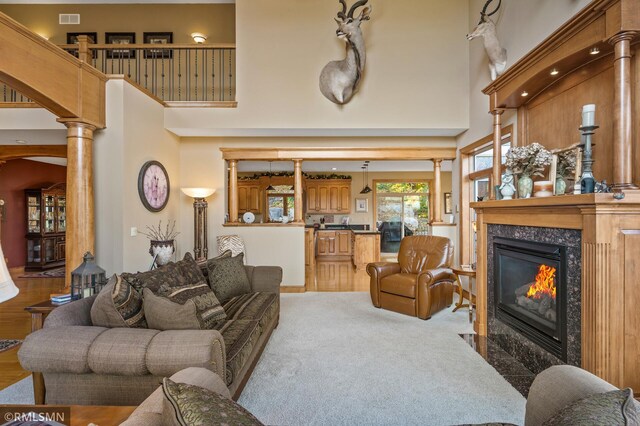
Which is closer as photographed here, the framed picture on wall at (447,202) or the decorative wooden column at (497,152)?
the decorative wooden column at (497,152)

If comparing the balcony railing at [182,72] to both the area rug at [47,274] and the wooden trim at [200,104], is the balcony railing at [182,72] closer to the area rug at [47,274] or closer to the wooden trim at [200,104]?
the wooden trim at [200,104]

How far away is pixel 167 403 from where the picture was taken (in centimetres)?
83

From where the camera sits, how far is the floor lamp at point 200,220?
17.3ft

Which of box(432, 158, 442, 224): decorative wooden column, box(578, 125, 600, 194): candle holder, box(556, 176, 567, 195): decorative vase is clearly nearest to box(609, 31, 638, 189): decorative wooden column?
box(578, 125, 600, 194): candle holder

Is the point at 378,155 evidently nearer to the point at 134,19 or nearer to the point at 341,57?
the point at 341,57

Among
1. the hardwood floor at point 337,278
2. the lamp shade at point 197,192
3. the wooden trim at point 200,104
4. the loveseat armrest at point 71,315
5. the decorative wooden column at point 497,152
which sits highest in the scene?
the wooden trim at point 200,104

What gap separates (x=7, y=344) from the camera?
3258 millimetres

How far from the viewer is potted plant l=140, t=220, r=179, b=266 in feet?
12.1

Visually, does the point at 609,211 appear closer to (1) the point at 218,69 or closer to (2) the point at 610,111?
(2) the point at 610,111

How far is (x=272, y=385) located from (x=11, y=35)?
362cm

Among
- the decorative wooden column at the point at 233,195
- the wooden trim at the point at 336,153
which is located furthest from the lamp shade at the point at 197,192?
the wooden trim at the point at 336,153

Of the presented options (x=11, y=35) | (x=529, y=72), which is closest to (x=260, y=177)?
(x=11, y=35)

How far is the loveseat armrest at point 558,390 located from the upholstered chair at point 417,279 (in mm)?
2756

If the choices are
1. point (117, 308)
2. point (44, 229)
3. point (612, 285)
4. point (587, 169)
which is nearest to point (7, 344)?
point (117, 308)
